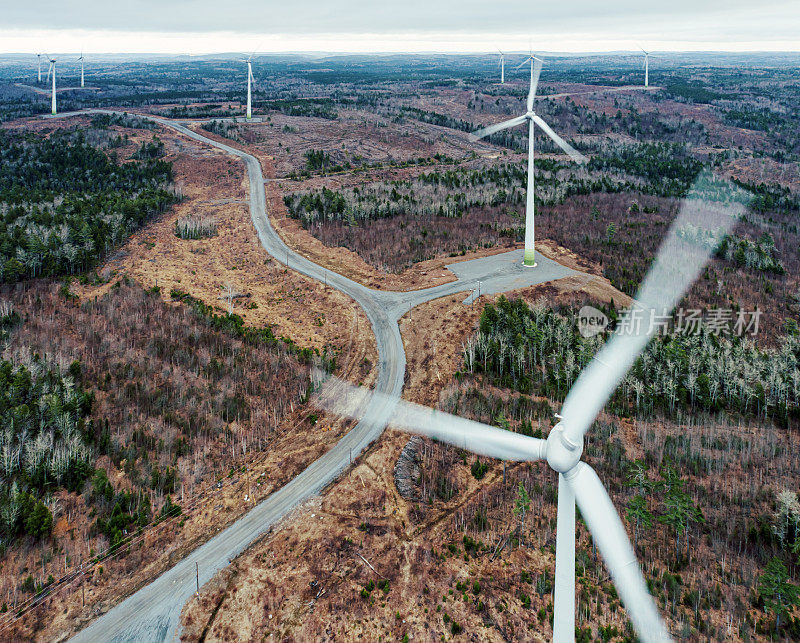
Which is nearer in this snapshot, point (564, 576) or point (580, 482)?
point (564, 576)

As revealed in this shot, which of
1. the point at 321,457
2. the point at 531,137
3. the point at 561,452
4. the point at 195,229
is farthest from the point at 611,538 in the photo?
the point at 195,229

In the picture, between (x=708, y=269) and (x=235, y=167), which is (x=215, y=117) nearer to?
(x=235, y=167)

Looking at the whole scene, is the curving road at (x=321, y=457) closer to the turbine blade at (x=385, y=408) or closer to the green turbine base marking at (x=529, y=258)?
the turbine blade at (x=385, y=408)

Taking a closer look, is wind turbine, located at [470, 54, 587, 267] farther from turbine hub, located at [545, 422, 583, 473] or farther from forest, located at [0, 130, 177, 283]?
forest, located at [0, 130, 177, 283]

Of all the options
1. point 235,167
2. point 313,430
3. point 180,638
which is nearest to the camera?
point 180,638

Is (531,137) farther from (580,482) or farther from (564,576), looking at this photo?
(564,576)

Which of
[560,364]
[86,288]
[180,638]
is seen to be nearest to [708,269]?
[560,364]
